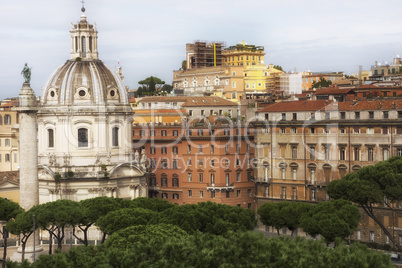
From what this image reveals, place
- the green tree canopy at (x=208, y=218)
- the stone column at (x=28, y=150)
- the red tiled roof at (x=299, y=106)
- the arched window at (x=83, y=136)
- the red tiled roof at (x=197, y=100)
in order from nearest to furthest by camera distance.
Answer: the green tree canopy at (x=208, y=218)
the stone column at (x=28, y=150)
the red tiled roof at (x=299, y=106)
the arched window at (x=83, y=136)
the red tiled roof at (x=197, y=100)

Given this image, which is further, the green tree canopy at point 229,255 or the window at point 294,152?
the window at point 294,152

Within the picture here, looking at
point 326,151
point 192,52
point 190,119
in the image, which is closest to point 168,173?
point 190,119

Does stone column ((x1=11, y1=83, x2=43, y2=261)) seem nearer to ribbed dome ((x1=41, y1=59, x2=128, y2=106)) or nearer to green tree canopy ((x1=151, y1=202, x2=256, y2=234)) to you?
green tree canopy ((x1=151, y1=202, x2=256, y2=234))

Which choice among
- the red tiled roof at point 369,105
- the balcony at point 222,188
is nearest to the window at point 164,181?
the balcony at point 222,188

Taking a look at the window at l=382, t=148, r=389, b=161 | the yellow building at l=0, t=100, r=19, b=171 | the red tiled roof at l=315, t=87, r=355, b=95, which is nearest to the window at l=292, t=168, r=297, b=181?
the window at l=382, t=148, r=389, b=161

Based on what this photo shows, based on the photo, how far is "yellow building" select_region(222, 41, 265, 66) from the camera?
13850 cm

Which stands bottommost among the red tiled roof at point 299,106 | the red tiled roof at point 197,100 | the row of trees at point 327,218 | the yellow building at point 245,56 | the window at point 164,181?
the row of trees at point 327,218

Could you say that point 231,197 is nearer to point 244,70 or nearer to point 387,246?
point 387,246

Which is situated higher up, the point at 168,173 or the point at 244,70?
the point at 244,70

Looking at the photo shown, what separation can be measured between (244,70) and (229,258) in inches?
3474

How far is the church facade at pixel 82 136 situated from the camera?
8969 cm

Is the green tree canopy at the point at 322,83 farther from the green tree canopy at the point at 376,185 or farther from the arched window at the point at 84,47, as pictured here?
the green tree canopy at the point at 376,185

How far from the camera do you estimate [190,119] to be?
103562 millimetres

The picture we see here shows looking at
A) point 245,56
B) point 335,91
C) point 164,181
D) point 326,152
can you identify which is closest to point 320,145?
point 326,152
